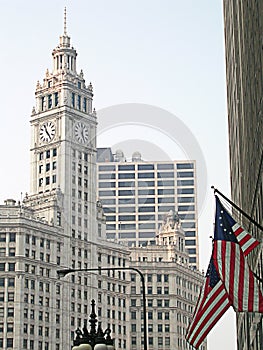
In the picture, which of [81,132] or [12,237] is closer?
[12,237]

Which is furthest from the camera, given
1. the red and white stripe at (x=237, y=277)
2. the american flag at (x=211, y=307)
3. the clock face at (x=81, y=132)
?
the clock face at (x=81, y=132)

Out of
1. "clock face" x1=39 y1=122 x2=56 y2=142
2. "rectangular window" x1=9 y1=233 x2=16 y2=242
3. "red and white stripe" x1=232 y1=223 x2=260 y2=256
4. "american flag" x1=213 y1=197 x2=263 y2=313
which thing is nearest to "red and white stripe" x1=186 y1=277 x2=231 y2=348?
"red and white stripe" x1=232 y1=223 x2=260 y2=256

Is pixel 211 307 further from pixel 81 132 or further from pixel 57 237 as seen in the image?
pixel 81 132

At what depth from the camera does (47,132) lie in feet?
632

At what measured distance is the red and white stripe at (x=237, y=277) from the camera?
31859 mm

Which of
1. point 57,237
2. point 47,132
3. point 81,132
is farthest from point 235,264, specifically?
point 81,132

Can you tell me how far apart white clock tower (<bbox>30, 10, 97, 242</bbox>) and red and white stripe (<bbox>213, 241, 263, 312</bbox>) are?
147715mm

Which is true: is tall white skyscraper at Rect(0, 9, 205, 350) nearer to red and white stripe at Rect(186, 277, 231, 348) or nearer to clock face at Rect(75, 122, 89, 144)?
clock face at Rect(75, 122, 89, 144)

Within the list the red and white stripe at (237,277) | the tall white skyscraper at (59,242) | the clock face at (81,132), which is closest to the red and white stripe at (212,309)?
the red and white stripe at (237,277)

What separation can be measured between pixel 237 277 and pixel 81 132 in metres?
163

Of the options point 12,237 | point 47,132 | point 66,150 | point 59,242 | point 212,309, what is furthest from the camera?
point 47,132

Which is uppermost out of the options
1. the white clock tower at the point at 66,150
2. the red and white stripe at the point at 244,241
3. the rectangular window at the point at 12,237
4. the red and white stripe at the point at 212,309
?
the white clock tower at the point at 66,150

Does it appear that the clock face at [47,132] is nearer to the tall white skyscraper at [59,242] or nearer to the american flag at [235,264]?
the tall white skyscraper at [59,242]

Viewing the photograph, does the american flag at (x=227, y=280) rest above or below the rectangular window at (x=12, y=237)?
below
